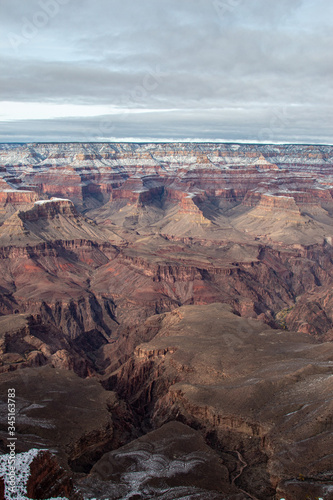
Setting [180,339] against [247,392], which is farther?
[180,339]

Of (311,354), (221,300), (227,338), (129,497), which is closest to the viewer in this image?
(129,497)

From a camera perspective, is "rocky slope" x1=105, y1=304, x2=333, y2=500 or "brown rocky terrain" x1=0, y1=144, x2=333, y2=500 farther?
"brown rocky terrain" x1=0, y1=144, x2=333, y2=500

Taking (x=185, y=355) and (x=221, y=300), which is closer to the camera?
(x=185, y=355)

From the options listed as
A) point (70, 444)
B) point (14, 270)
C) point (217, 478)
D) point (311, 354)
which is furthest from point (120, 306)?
point (217, 478)

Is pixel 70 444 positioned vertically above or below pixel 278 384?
below

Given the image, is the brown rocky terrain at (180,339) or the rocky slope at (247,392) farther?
the brown rocky terrain at (180,339)

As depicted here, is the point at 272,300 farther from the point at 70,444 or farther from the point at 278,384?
the point at 70,444

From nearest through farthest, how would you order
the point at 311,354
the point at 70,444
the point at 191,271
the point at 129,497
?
the point at 129,497, the point at 70,444, the point at 311,354, the point at 191,271

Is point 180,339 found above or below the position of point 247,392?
below
